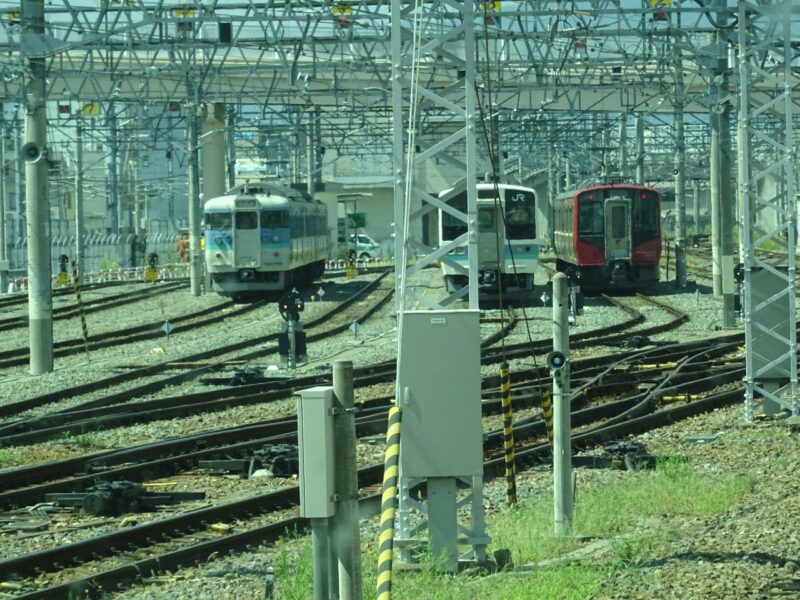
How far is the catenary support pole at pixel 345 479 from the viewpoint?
19.6ft

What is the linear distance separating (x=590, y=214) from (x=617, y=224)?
0.71 metres

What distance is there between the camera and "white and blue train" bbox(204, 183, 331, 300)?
112ft

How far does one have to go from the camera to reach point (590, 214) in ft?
113

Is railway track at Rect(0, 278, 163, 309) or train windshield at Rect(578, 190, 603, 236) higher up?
train windshield at Rect(578, 190, 603, 236)

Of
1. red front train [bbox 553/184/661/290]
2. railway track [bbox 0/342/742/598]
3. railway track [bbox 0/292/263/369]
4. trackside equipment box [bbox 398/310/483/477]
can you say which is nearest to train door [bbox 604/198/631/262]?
red front train [bbox 553/184/661/290]

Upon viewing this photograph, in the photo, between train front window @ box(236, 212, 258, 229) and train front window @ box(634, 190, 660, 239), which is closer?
train front window @ box(236, 212, 258, 229)

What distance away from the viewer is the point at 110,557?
29.6ft

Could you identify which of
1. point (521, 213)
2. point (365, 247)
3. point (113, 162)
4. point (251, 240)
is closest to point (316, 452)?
point (521, 213)

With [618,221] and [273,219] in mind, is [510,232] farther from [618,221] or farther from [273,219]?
[273,219]

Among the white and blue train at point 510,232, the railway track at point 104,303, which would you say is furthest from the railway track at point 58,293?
the white and blue train at point 510,232

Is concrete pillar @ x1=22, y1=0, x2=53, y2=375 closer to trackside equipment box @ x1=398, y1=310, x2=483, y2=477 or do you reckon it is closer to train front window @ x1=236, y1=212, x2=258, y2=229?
train front window @ x1=236, y1=212, x2=258, y2=229

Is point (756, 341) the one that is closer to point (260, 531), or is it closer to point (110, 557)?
point (260, 531)

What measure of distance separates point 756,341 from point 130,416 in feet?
23.2

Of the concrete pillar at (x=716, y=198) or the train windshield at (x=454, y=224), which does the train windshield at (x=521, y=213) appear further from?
the concrete pillar at (x=716, y=198)
